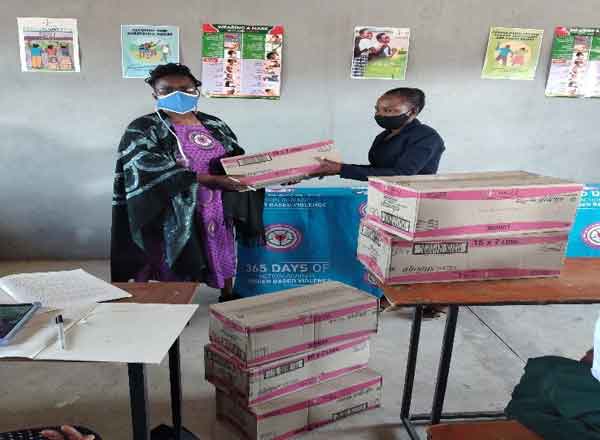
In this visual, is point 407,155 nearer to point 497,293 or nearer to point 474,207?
point 474,207

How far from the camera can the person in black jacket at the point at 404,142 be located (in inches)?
98.4

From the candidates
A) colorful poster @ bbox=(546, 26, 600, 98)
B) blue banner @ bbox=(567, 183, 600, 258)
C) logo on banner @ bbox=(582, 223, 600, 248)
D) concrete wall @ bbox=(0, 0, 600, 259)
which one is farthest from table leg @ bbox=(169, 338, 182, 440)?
colorful poster @ bbox=(546, 26, 600, 98)

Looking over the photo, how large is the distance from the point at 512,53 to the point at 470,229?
8.90ft

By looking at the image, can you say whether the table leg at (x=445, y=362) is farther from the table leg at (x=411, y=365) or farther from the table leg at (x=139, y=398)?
the table leg at (x=139, y=398)

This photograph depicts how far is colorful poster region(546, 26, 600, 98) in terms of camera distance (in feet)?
11.8

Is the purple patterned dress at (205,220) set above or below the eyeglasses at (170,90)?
below

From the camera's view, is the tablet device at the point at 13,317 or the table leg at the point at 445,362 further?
the table leg at the point at 445,362

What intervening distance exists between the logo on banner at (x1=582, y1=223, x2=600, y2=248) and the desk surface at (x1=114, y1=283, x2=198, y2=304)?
292cm

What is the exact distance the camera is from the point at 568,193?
147 cm

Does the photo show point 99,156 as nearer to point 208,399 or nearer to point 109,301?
point 208,399

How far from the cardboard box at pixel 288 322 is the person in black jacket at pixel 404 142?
81 cm

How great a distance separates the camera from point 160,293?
1.41m

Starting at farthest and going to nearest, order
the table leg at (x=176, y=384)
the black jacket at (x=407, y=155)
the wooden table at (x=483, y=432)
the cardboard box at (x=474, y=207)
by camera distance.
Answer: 1. the black jacket at (x=407, y=155)
2. the table leg at (x=176, y=384)
3. the cardboard box at (x=474, y=207)
4. the wooden table at (x=483, y=432)

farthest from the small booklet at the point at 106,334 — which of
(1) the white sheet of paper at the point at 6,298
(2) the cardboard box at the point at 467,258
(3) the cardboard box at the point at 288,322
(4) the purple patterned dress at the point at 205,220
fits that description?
(4) the purple patterned dress at the point at 205,220
